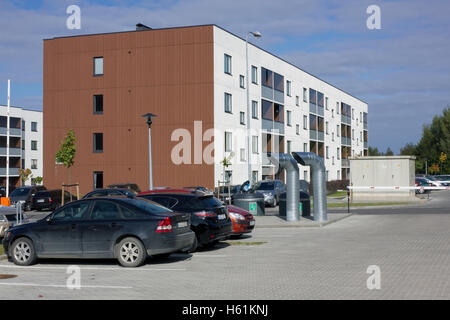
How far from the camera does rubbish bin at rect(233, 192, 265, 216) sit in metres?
25.0

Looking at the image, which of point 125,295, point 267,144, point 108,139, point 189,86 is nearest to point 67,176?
point 108,139

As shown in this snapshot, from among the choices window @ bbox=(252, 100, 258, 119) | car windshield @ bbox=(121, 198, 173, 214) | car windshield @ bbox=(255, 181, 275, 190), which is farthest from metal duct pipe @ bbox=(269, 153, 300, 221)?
window @ bbox=(252, 100, 258, 119)

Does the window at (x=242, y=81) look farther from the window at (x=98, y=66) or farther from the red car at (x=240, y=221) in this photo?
the red car at (x=240, y=221)

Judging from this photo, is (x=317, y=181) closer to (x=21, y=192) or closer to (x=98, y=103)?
(x=21, y=192)

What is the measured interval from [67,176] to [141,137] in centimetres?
708

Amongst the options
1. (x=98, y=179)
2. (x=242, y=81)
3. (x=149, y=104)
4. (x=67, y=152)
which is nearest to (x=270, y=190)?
(x=149, y=104)

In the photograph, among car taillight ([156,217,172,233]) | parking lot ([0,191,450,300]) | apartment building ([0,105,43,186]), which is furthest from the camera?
apartment building ([0,105,43,186])

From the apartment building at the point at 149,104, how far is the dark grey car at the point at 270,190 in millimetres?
6840

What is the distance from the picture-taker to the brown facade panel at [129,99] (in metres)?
43.8

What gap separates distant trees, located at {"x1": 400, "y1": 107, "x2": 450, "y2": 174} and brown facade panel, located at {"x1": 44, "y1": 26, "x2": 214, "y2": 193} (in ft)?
174

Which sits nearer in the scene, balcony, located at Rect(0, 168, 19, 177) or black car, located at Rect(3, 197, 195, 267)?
black car, located at Rect(3, 197, 195, 267)

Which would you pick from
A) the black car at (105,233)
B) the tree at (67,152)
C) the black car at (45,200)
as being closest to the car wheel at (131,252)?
the black car at (105,233)

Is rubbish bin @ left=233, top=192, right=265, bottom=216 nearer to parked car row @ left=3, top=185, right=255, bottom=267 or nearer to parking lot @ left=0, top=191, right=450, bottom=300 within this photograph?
parking lot @ left=0, top=191, right=450, bottom=300

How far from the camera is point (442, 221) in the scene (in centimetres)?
2183
